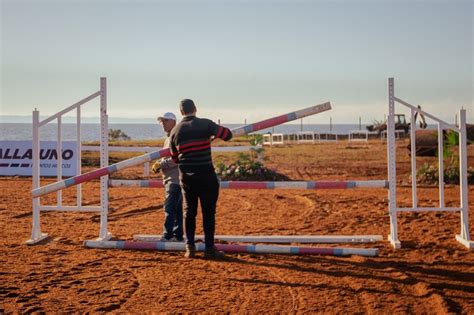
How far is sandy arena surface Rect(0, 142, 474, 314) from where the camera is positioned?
16.7 feet

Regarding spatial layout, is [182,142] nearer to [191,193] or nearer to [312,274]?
[191,193]

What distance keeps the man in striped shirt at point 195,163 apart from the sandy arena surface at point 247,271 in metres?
0.39

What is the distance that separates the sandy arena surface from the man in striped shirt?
1.29ft

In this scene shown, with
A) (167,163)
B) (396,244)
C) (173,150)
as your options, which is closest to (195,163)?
(173,150)

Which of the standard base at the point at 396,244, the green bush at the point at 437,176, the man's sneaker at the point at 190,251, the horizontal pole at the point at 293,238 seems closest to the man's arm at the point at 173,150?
the man's sneaker at the point at 190,251

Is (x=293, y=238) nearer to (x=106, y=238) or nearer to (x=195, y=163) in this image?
(x=195, y=163)

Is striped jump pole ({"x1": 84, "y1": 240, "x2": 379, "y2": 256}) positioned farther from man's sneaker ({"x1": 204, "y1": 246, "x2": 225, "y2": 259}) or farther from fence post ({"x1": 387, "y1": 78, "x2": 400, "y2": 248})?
fence post ({"x1": 387, "y1": 78, "x2": 400, "y2": 248})

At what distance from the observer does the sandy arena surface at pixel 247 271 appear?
5.09 meters

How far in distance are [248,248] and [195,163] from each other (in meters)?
1.31

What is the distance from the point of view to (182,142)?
684 cm

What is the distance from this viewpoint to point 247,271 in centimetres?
629

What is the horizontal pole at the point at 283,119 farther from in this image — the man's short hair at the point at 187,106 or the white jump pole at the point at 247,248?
the white jump pole at the point at 247,248

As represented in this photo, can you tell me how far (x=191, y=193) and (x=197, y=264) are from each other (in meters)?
0.88

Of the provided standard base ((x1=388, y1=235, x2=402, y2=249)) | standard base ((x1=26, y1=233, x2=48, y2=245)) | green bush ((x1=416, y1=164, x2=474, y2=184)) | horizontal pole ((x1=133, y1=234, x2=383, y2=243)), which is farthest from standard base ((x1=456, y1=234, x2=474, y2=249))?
green bush ((x1=416, y1=164, x2=474, y2=184))
